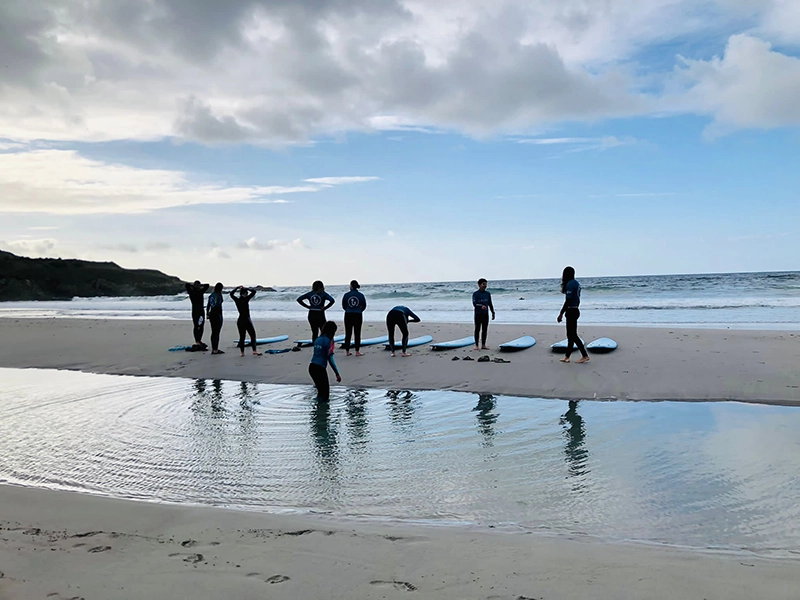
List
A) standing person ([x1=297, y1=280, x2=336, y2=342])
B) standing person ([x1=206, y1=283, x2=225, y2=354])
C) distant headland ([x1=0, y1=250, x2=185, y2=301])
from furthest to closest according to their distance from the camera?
1. distant headland ([x1=0, y1=250, x2=185, y2=301])
2. standing person ([x1=206, y1=283, x2=225, y2=354])
3. standing person ([x1=297, y1=280, x2=336, y2=342])

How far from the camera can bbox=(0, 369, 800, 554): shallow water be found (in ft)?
13.8

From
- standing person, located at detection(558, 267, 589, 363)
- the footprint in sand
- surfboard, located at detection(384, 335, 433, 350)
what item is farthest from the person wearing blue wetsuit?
the footprint in sand

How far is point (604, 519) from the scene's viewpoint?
13.3 ft

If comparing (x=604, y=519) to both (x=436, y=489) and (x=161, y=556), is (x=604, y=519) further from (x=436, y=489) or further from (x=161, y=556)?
→ (x=161, y=556)

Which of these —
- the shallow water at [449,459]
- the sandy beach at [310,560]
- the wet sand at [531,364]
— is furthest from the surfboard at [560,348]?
the sandy beach at [310,560]

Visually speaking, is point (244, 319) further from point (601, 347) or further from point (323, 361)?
point (601, 347)

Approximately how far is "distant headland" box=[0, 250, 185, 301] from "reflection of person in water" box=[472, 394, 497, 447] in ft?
242

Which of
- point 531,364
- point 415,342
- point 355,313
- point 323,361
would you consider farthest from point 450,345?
point 323,361

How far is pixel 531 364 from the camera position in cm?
1088

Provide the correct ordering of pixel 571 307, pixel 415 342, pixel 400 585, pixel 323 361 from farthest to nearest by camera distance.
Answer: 1. pixel 415 342
2. pixel 571 307
3. pixel 323 361
4. pixel 400 585

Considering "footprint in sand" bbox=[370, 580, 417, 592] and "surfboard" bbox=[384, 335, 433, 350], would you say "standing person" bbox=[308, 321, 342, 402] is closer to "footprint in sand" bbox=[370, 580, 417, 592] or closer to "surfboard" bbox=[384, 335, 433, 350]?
"surfboard" bbox=[384, 335, 433, 350]

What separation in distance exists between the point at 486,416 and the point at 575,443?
155 centimetres

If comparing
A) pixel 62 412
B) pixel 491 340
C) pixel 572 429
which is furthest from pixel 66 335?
pixel 572 429

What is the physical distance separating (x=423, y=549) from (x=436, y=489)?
1.22m
